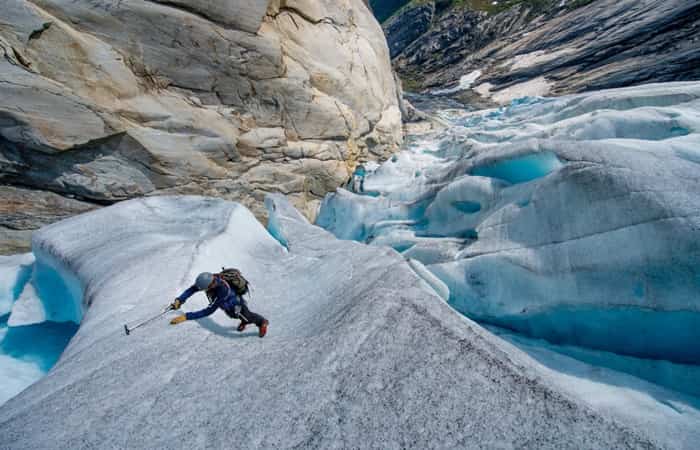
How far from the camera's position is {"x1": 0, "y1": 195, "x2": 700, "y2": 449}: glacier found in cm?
201

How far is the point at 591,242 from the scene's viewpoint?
3.90 m

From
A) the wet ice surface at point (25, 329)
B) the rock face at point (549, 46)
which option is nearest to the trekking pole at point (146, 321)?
the wet ice surface at point (25, 329)

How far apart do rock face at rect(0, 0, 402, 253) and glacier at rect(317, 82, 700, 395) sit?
5.47 m

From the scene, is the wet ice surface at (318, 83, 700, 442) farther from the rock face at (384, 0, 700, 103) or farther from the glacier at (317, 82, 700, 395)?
the rock face at (384, 0, 700, 103)

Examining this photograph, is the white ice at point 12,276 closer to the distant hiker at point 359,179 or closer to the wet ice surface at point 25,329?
the wet ice surface at point 25,329

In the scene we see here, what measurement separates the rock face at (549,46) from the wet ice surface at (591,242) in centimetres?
1693

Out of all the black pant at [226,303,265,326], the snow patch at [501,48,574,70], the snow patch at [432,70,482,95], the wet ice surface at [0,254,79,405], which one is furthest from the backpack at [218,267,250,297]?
the snow patch at [501,48,574,70]

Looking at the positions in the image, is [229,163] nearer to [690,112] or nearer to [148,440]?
[148,440]

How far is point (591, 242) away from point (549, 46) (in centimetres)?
3447

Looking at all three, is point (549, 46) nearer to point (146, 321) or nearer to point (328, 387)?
point (328, 387)

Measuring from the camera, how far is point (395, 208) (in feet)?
26.4

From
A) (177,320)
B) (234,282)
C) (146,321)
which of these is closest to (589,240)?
(234,282)

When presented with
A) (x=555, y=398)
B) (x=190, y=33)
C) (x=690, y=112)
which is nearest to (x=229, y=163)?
(x=190, y=33)

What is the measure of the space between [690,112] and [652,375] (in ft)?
19.0
